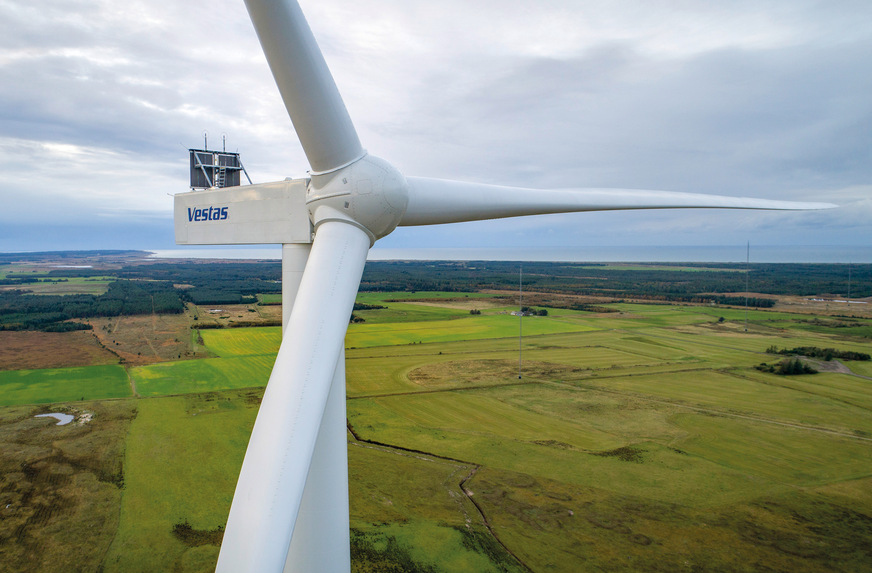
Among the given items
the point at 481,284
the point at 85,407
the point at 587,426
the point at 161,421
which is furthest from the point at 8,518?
the point at 481,284

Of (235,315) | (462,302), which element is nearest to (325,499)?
(235,315)

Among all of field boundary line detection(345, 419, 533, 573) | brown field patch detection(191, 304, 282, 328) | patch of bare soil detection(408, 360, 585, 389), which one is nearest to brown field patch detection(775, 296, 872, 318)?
patch of bare soil detection(408, 360, 585, 389)

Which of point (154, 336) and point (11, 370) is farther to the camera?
point (154, 336)

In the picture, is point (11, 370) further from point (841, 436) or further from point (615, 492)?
point (841, 436)

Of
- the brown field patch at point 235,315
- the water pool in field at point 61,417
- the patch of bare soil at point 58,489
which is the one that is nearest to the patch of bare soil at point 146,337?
the brown field patch at point 235,315

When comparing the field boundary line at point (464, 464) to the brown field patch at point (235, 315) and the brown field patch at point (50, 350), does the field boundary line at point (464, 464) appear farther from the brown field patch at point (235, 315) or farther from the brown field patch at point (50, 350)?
the brown field patch at point (235, 315)

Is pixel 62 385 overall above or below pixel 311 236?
below

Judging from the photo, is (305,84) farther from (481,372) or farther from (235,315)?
(235,315)
